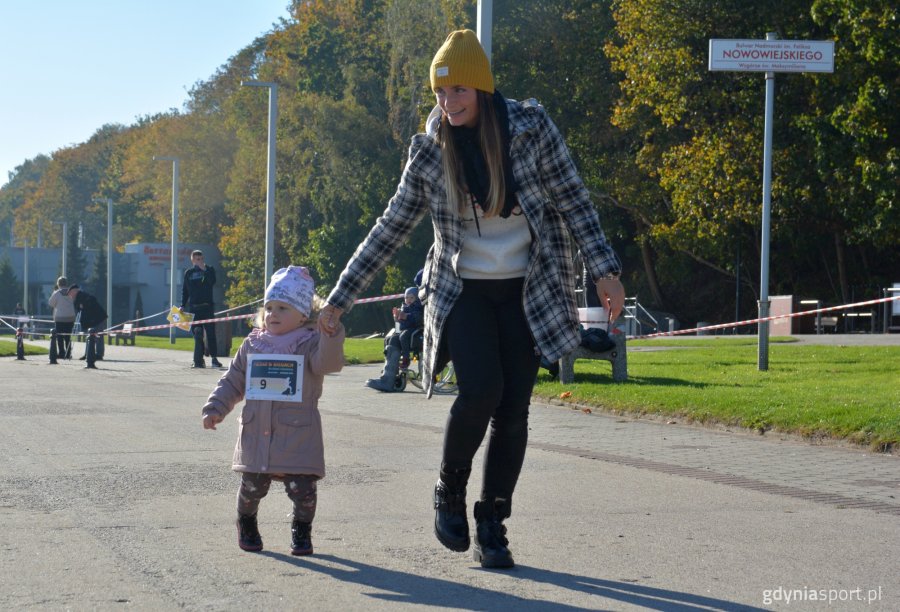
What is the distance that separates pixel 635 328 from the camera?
39062 mm

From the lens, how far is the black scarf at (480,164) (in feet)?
17.1

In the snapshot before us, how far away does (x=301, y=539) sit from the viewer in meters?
5.45

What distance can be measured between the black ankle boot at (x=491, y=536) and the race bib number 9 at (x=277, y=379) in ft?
2.87

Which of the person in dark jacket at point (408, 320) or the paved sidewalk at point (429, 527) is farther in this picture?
the person in dark jacket at point (408, 320)

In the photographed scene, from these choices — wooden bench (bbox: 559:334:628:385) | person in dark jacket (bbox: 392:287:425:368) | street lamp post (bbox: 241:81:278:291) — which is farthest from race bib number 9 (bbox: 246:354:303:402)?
street lamp post (bbox: 241:81:278:291)

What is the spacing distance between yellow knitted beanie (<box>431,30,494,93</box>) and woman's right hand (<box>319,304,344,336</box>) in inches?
37.8

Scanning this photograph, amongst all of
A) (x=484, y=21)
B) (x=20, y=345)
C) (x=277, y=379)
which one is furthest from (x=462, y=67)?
(x=20, y=345)

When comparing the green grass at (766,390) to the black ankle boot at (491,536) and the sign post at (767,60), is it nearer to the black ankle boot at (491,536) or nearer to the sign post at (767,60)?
the sign post at (767,60)

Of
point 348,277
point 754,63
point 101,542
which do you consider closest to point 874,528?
point 348,277

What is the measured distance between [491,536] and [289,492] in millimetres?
856

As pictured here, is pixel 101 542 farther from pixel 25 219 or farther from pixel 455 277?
pixel 25 219

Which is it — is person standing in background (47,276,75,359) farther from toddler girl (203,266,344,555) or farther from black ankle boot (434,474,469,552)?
black ankle boot (434,474,469,552)

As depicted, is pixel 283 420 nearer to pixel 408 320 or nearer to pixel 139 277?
pixel 408 320

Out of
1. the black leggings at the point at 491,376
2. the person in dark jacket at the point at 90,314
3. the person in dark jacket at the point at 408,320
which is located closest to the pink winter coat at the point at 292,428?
the black leggings at the point at 491,376
